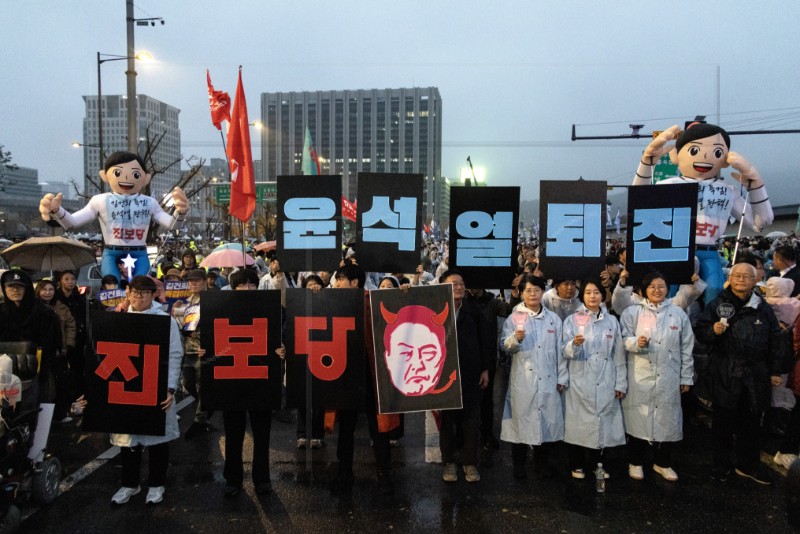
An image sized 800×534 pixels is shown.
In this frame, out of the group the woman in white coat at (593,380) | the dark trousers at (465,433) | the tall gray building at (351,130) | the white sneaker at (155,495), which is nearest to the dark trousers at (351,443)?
the dark trousers at (465,433)

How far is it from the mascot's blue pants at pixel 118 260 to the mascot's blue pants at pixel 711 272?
7461 millimetres

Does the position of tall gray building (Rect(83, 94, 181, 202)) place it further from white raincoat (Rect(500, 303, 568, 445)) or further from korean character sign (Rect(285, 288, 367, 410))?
white raincoat (Rect(500, 303, 568, 445))

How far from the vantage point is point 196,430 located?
20.8 ft

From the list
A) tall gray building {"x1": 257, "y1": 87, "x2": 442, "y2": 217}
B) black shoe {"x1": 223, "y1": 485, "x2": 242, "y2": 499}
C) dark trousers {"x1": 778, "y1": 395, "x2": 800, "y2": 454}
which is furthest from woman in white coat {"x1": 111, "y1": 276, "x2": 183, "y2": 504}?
tall gray building {"x1": 257, "y1": 87, "x2": 442, "y2": 217}

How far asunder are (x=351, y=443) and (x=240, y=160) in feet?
10.7

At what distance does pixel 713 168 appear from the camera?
22.6 feet

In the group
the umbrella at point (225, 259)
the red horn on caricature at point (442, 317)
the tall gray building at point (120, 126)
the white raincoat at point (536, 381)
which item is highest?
the tall gray building at point (120, 126)

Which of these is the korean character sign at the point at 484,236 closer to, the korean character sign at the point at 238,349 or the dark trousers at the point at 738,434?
the korean character sign at the point at 238,349

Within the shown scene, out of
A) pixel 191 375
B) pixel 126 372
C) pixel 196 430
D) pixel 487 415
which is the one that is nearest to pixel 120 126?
pixel 191 375

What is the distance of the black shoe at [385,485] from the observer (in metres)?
4.75

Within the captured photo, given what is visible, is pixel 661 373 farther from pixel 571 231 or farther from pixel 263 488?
pixel 263 488

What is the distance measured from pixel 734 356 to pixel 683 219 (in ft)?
4.98

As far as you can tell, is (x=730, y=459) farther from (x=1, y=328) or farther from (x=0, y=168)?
(x=0, y=168)

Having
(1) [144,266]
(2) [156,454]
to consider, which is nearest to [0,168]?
(1) [144,266]
